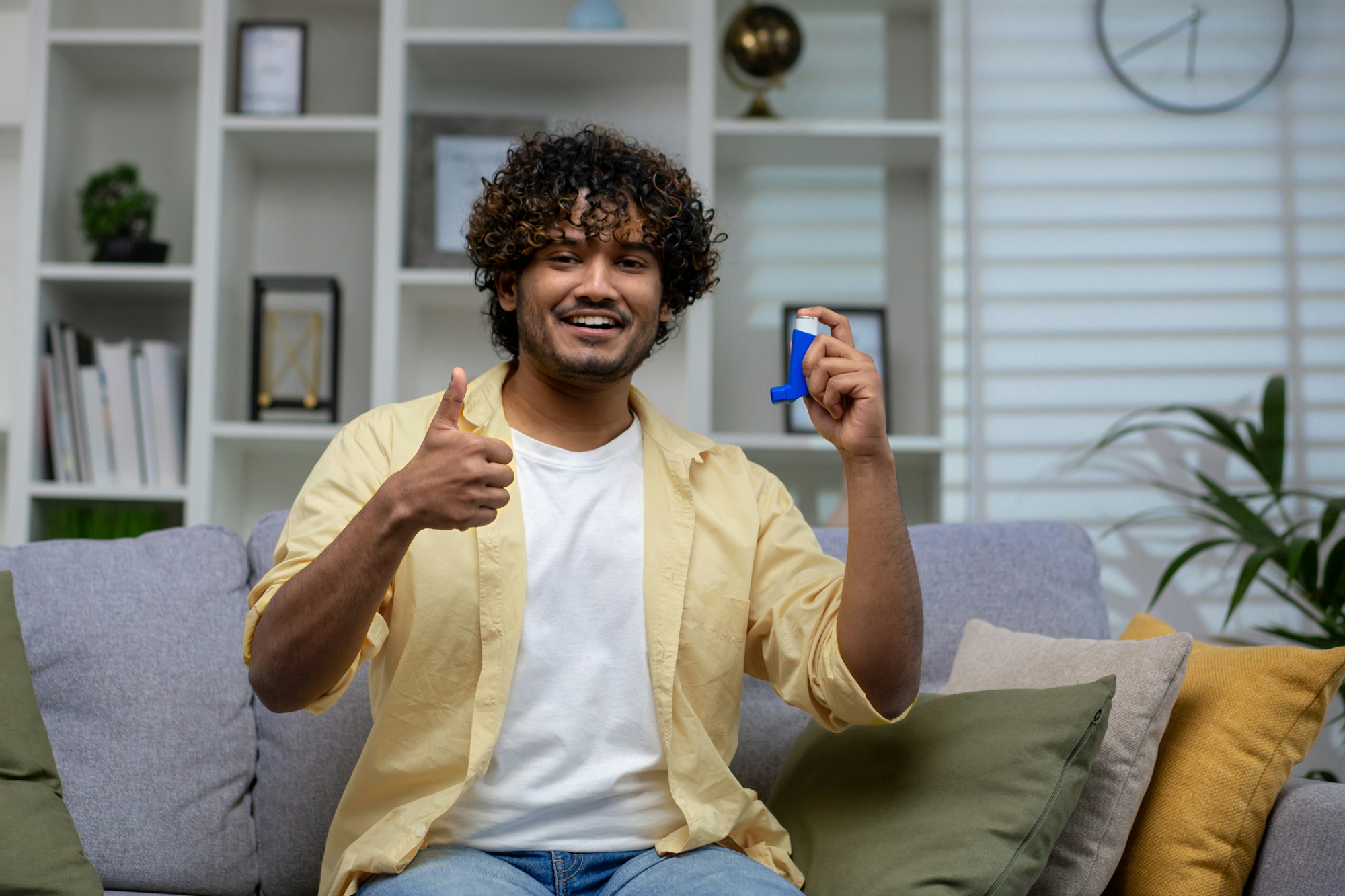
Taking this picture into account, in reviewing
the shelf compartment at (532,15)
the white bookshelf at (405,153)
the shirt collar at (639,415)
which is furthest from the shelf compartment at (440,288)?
the shirt collar at (639,415)

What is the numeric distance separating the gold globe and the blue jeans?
190cm

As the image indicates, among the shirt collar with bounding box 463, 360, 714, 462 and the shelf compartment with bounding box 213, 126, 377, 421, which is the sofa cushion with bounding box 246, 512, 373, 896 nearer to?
the shirt collar with bounding box 463, 360, 714, 462

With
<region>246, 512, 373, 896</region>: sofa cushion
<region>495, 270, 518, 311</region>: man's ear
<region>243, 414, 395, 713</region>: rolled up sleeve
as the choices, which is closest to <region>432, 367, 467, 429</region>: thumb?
<region>243, 414, 395, 713</region>: rolled up sleeve

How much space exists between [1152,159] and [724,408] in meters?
1.16

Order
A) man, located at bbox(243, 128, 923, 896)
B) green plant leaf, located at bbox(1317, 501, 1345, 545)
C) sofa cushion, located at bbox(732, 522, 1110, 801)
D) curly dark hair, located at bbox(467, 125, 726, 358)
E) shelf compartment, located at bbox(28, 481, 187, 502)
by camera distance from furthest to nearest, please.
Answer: shelf compartment, located at bbox(28, 481, 187, 502) → green plant leaf, located at bbox(1317, 501, 1345, 545) → sofa cushion, located at bbox(732, 522, 1110, 801) → curly dark hair, located at bbox(467, 125, 726, 358) → man, located at bbox(243, 128, 923, 896)

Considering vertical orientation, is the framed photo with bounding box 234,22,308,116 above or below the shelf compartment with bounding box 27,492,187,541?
above

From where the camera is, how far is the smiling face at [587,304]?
136 centimetres

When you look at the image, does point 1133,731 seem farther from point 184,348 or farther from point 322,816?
point 184,348

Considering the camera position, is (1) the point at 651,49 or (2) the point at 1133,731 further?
(1) the point at 651,49

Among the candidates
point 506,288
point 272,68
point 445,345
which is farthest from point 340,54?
point 506,288

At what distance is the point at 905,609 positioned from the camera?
4.09ft

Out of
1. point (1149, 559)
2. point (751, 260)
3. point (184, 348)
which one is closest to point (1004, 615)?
point (1149, 559)

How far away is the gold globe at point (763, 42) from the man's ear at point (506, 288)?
4.44 feet

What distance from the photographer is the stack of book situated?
100 inches
